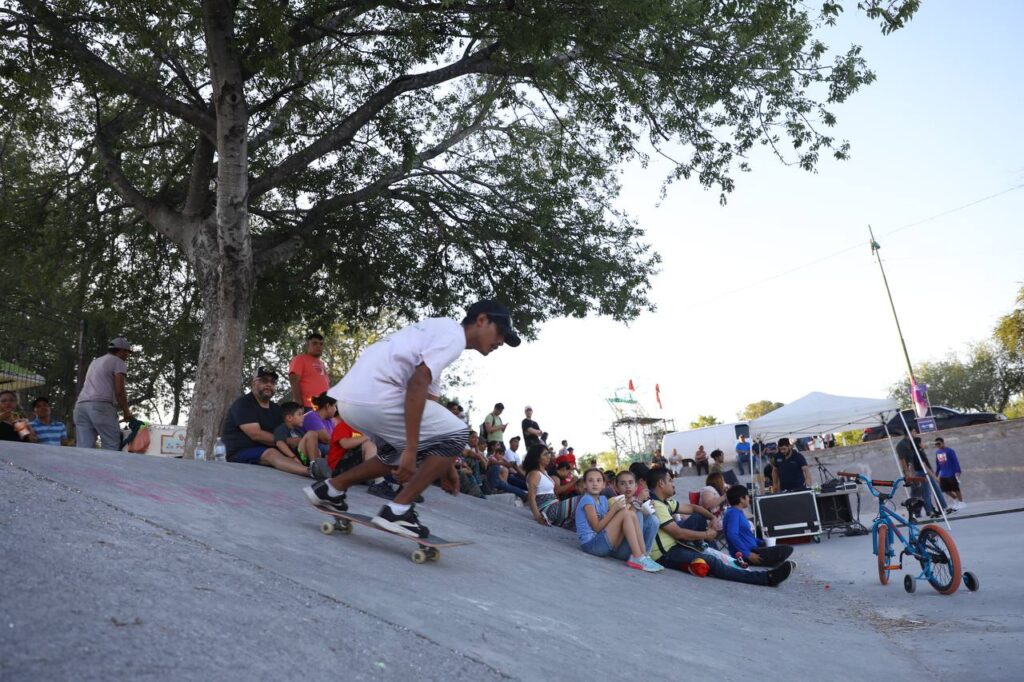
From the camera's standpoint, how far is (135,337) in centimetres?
2458

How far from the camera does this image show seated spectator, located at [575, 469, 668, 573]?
8438 millimetres

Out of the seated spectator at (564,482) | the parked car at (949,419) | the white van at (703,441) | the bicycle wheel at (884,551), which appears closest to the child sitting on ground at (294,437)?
the seated spectator at (564,482)

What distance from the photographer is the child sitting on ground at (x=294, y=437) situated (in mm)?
9555

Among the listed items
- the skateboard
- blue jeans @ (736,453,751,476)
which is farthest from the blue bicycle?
blue jeans @ (736,453,751,476)

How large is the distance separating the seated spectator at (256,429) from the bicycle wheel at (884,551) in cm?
619

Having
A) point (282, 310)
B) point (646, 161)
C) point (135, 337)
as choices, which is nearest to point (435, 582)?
point (646, 161)

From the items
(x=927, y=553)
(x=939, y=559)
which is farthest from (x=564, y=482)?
(x=939, y=559)

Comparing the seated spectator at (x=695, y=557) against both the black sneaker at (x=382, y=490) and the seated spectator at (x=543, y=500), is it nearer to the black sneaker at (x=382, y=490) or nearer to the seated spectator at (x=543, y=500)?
the seated spectator at (x=543, y=500)

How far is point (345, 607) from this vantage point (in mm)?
3498

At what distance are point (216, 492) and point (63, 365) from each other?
29597mm

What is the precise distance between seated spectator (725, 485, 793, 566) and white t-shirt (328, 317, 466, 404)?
5981mm

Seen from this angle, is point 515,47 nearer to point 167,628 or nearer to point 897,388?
point 167,628

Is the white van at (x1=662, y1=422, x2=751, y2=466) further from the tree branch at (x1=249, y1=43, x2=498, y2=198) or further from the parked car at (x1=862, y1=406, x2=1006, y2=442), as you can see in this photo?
the tree branch at (x1=249, y1=43, x2=498, y2=198)

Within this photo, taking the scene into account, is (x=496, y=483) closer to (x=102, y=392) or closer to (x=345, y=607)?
(x=102, y=392)
